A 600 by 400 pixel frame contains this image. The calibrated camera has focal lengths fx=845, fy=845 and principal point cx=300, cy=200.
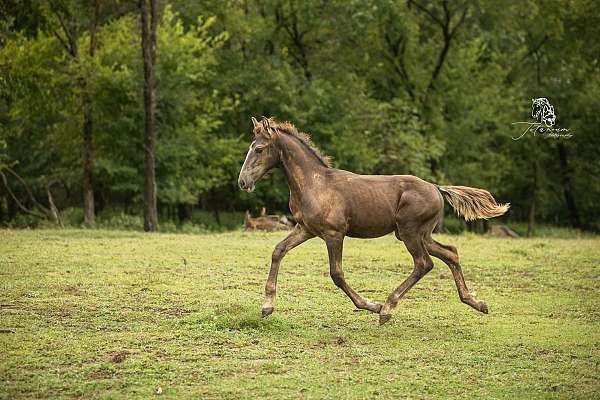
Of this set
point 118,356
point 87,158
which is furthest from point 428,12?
point 118,356

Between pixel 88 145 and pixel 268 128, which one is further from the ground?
pixel 88 145

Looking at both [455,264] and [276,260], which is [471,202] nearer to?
[455,264]

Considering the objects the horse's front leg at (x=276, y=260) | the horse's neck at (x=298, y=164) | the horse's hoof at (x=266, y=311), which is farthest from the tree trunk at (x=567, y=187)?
the horse's hoof at (x=266, y=311)

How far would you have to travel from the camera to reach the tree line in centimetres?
3177

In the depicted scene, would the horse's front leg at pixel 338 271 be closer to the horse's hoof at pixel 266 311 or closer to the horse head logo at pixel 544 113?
the horse's hoof at pixel 266 311

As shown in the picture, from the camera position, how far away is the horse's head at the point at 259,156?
1138cm

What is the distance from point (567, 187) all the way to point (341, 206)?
3542 centimetres

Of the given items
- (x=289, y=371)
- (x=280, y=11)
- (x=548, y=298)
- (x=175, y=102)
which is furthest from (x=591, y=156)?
(x=289, y=371)

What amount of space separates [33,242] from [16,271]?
4.65m

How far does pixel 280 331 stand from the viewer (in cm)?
1087

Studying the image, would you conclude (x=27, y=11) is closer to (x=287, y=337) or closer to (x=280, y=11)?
(x=287, y=337)

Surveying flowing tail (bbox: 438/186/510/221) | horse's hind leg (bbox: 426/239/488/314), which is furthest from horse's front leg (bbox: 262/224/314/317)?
A: flowing tail (bbox: 438/186/510/221)

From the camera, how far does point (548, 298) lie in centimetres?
1392

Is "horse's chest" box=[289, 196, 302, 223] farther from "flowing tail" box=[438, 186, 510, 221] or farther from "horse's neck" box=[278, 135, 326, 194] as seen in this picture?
"flowing tail" box=[438, 186, 510, 221]
